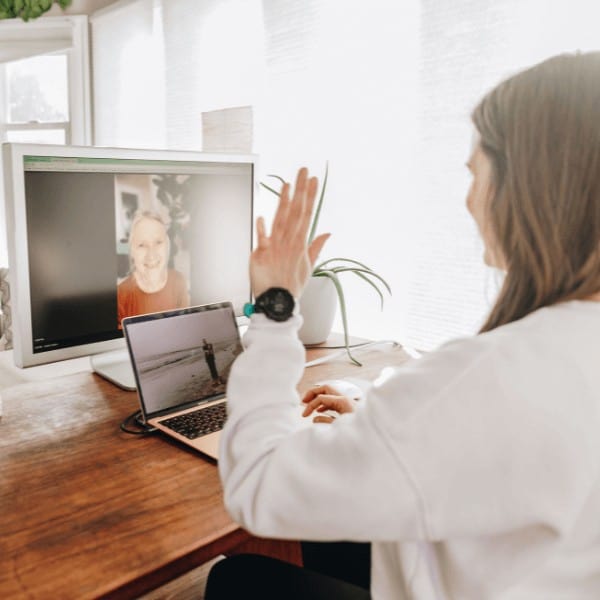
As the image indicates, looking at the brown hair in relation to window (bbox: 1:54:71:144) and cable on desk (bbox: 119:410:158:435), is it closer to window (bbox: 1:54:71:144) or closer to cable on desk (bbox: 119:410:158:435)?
cable on desk (bbox: 119:410:158:435)

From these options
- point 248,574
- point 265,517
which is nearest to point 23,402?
point 248,574

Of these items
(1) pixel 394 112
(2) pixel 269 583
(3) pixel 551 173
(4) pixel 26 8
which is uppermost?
(4) pixel 26 8

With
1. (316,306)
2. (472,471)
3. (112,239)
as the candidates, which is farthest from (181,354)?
(472,471)

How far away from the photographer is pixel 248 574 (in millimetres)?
847

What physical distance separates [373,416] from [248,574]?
45 cm

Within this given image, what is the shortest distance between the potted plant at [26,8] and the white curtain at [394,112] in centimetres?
135

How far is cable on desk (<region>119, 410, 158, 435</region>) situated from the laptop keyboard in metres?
0.03

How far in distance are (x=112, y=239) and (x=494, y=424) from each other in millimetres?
895

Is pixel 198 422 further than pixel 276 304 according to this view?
Yes

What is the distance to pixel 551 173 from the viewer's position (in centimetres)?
60

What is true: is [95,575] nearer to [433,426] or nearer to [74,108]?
[433,426]

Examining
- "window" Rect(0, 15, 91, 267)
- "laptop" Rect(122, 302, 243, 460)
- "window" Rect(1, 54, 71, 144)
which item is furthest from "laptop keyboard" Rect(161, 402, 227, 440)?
"window" Rect(1, 54, 71, 144)

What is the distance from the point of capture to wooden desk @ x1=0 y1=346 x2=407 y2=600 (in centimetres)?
63

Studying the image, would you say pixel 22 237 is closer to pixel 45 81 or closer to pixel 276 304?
pixel 276 304
